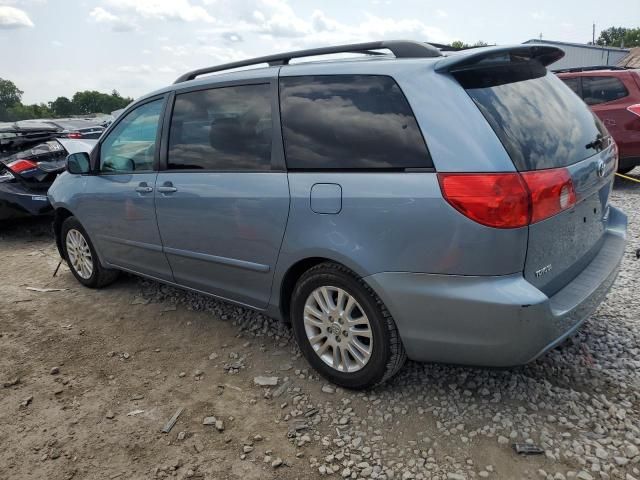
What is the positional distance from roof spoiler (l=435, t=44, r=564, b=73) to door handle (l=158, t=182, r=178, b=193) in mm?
1922

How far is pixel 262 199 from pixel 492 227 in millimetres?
1299

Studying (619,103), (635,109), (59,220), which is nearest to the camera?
(59,220)

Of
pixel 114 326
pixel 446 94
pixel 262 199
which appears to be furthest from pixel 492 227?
pixel 114 326

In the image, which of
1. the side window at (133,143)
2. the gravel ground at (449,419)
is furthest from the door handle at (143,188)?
the gravel ground at (449,419)

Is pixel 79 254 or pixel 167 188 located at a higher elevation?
pixel 167 188

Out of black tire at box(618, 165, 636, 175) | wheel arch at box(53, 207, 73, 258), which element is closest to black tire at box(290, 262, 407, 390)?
wheel arch at box(53, 207, 73, 258)

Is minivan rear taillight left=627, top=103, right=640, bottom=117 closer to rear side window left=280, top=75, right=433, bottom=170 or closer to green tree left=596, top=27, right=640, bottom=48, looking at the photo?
rear side window left=280, top=75, right=433, bottom=170

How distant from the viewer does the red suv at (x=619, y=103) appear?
294 inches

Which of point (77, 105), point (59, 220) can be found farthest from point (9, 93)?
point (59, 220)

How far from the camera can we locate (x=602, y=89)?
26.1 ft

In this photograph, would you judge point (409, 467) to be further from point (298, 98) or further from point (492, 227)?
point (298, 98)

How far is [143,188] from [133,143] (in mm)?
486

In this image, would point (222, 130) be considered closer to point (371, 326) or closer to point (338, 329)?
point (338, 329)

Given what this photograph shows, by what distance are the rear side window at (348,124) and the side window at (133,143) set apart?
130 centimetres
